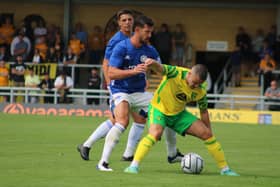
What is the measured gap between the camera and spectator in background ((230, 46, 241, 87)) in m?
32.4

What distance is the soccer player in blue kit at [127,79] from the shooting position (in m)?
11.5

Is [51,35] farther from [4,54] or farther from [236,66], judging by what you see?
[236,66]

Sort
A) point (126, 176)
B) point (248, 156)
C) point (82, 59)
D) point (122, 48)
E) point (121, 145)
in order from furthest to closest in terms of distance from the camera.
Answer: point (82, 59) → point (121, 145) → point (248, 156) → point (122, 48) → point (126, 176)

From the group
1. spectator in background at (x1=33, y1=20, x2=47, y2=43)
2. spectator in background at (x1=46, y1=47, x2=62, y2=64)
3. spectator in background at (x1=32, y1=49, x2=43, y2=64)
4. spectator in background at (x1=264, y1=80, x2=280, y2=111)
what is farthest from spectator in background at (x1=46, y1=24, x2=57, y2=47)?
spectator in background at (x1=264, y1=80, x2=280, y2=111)

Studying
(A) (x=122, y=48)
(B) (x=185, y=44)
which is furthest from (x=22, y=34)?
(A) (x=122, y=48)

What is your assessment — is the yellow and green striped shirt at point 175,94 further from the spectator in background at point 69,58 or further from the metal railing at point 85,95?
the spectator in background at point 69,58

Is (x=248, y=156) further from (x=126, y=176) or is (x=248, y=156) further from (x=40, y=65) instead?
(x=40, y=65)

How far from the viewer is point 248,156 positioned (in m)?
15.1

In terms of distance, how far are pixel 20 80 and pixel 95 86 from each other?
8.94 feet

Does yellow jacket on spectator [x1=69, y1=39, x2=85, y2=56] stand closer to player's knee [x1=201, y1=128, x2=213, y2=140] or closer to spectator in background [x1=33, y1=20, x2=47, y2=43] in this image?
spectator in background [x1=33, y1=20, x2=47, y2=43]

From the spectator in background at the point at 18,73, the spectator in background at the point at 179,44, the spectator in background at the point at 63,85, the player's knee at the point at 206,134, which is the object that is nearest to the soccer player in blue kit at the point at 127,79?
the player's knee at the point at 206,134

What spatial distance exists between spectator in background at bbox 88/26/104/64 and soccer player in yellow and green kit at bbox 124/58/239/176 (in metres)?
21.9

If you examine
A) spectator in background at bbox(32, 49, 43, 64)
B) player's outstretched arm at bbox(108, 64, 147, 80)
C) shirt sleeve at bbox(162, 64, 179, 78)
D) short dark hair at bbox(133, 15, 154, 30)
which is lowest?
spectator in background at bbox(32, 49, 43, 64)

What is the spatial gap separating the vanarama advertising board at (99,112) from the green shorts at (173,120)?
1714cm
